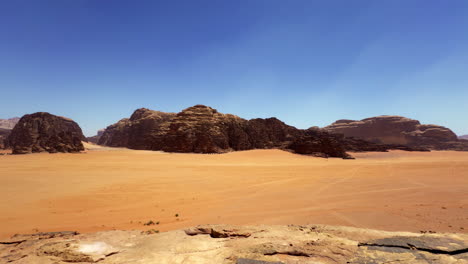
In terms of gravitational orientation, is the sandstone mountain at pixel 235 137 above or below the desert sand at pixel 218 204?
above

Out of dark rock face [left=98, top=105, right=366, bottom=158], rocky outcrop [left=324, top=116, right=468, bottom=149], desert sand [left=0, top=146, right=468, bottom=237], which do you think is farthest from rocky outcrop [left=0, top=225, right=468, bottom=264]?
rocky outcrop [left=324, top=116, right=468, bottom=149]

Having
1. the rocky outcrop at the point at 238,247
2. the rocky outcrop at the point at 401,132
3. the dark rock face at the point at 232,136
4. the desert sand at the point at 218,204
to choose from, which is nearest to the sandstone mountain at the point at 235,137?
the dark rock face at the point at 232,136

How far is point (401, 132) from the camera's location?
60.2 m

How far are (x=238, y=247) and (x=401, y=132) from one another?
235ft

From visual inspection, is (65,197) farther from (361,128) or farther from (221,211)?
(361,128)

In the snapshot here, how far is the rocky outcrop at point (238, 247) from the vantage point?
2.70 metres

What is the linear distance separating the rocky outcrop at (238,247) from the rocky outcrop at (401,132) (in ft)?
189

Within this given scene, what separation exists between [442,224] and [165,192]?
7.19 meters

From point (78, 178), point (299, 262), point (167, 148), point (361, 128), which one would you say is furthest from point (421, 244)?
point (361, 128)

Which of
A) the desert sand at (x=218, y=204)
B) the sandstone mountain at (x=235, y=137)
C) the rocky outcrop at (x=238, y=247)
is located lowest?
the desert sand at (x=218, y=204)

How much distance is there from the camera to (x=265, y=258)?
107 inches

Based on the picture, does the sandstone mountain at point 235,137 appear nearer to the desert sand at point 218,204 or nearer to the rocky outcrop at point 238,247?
the desert sand at point 218,204

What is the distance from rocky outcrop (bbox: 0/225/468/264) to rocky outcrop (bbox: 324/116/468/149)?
5757 centimetres

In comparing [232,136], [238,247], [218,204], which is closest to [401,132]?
[232,136]
